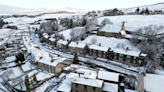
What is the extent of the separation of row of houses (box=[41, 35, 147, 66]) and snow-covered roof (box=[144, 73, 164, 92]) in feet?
51.3

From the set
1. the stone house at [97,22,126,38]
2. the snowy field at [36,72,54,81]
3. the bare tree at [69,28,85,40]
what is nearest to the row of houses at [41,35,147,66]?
the bare tree at [69,28,85,40]

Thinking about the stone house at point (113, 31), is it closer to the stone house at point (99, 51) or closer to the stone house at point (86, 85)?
the stone house at point (99, 51)

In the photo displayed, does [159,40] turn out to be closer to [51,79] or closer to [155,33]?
[155,33]

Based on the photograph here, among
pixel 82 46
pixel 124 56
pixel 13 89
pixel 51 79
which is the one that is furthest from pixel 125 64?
pixel 13 89

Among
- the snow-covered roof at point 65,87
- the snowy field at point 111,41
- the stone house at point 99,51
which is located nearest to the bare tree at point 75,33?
the snowy field at point 111,41

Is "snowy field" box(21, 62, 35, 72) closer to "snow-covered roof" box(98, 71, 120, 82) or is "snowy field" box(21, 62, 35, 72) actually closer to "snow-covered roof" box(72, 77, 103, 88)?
"snow-covered roof" box(72, 77, 103, 88)

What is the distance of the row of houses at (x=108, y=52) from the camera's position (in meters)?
37.3

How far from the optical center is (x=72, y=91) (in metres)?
25.5

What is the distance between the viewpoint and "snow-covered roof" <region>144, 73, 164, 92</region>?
18798mm

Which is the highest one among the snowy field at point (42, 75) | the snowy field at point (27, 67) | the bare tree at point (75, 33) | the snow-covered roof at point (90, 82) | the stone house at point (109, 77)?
the bare tree at point (75, 33)

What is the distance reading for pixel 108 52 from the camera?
42438 millimetres

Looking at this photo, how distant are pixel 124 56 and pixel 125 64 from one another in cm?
299

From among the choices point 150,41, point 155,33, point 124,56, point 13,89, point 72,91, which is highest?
point 155,33

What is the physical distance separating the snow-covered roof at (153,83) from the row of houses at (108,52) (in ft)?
51.3
